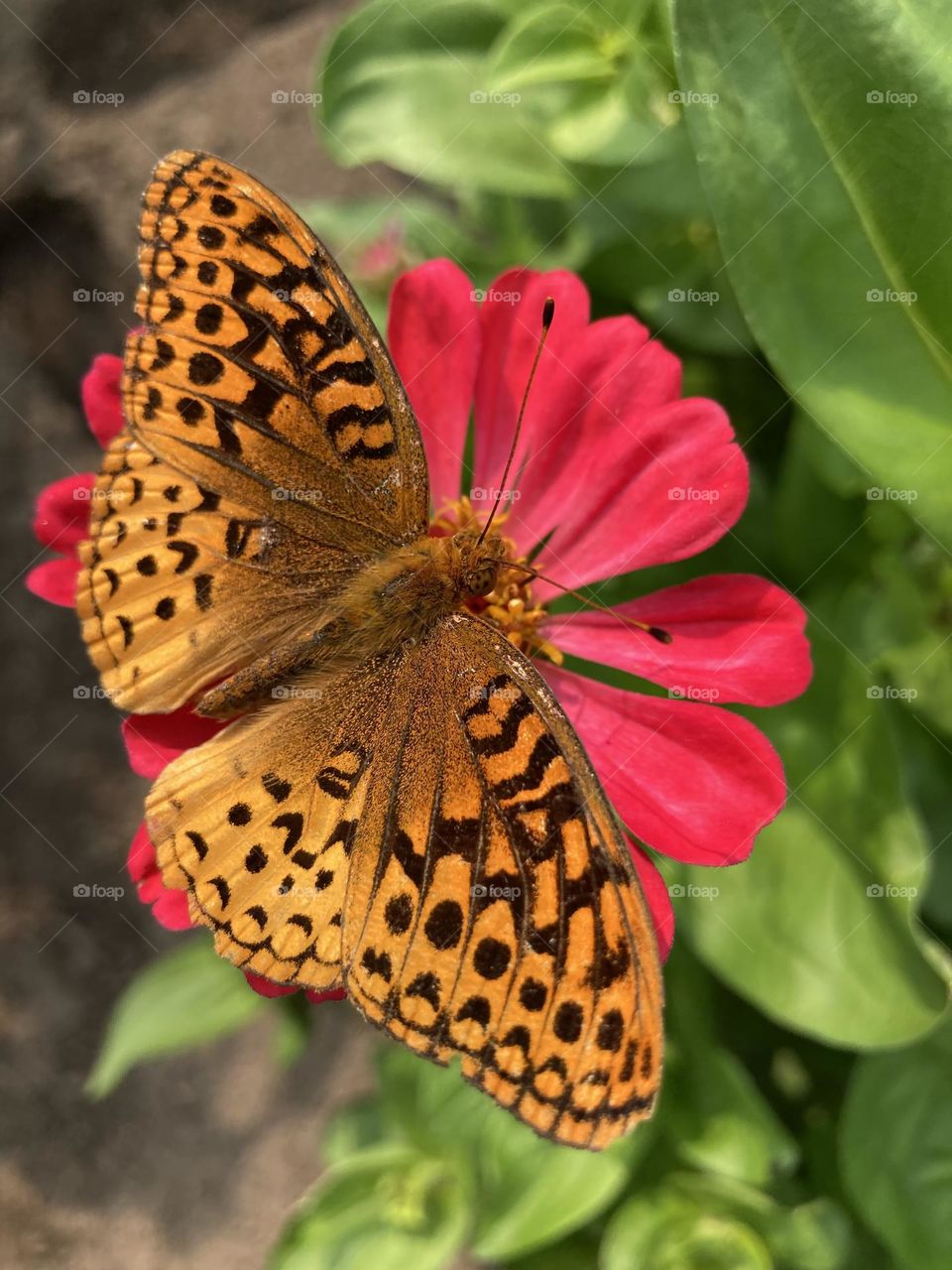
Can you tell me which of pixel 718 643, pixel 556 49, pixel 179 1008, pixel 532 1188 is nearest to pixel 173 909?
pixel 718 643

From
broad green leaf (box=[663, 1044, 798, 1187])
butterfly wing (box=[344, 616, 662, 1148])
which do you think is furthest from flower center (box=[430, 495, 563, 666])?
broad green leaf (box=[663, 1044, 798, 1187])

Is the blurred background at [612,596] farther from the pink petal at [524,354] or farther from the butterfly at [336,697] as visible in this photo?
the butterfly at [336,697]

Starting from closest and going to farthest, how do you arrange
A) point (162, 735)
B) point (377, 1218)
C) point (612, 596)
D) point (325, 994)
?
point (325, 994) < point (162, 735) < point (612, 596) < point (377, 1218)

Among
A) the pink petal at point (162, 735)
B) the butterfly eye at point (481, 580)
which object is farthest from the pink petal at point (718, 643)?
the pink petal at point (162, 735)

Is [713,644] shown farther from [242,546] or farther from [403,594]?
[242,546]

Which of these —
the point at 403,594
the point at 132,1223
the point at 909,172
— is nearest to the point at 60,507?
the point at 403,594

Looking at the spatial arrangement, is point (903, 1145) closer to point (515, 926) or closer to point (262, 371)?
point (515, 926)
